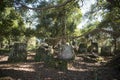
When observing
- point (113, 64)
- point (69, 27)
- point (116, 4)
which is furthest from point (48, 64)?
point (69, 27)

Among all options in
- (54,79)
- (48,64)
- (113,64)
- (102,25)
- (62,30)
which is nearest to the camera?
(54,79)

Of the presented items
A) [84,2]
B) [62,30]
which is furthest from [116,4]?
[62,30]

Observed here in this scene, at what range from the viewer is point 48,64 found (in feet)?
47.8

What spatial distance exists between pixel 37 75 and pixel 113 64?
623 cm

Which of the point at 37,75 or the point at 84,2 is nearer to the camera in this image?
the point at 37,75

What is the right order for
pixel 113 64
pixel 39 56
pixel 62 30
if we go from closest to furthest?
pixel 113 64 < pixel 39 56 < pixel 62 30

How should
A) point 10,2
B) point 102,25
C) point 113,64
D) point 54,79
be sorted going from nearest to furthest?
1. point 54,79
2. point 10,2
3. point 113,64
4. point 102,25

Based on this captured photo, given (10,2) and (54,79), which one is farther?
(10,2)

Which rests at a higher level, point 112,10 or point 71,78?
point 112,10

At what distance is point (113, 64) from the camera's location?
1570 cm

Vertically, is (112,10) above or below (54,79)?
above

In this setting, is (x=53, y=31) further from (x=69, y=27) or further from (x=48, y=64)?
(x=48, y=64)

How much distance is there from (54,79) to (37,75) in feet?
3.28

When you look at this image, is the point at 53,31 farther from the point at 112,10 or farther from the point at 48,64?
the point at 48,64
